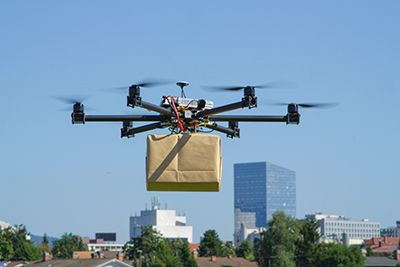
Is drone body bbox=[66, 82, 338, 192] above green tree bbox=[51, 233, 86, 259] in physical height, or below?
above

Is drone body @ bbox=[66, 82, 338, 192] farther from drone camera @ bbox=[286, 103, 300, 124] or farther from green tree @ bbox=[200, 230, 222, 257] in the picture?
green tree @ bbox=[200, 230, 222, 257]

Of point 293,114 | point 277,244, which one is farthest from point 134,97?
point 277,244

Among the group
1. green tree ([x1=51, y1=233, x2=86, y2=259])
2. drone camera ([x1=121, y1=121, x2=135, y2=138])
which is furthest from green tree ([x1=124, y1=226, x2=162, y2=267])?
drone camera ([x1=121, y1=121, x2=135, y2=138])

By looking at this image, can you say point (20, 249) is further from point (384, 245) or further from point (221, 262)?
point (384, 245)

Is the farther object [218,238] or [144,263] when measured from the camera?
[218,238]

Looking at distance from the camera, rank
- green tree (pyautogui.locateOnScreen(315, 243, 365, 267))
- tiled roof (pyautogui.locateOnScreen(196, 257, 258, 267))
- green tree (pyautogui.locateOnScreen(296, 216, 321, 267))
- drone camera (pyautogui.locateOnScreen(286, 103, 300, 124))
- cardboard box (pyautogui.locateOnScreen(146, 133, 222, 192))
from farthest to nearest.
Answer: green tree (pyautogui.locateOnScreen(296, 216, 321, 267)), tiled roof (pyautogui.locateOnScreen(196, 257, 258, 267)), green tree (pyautogui.locateOnScreen(315, 243, 365, 267)), drone camera (pyautogui.locateOnScreen(286, 103, 300, 124)), cardboard box (pyautogui.locateOnScreen(146, 133, 222, 192))

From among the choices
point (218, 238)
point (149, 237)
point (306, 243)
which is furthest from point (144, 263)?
point (218, 238)

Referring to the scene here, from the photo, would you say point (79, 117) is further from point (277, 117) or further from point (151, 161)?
point (277, 117)
